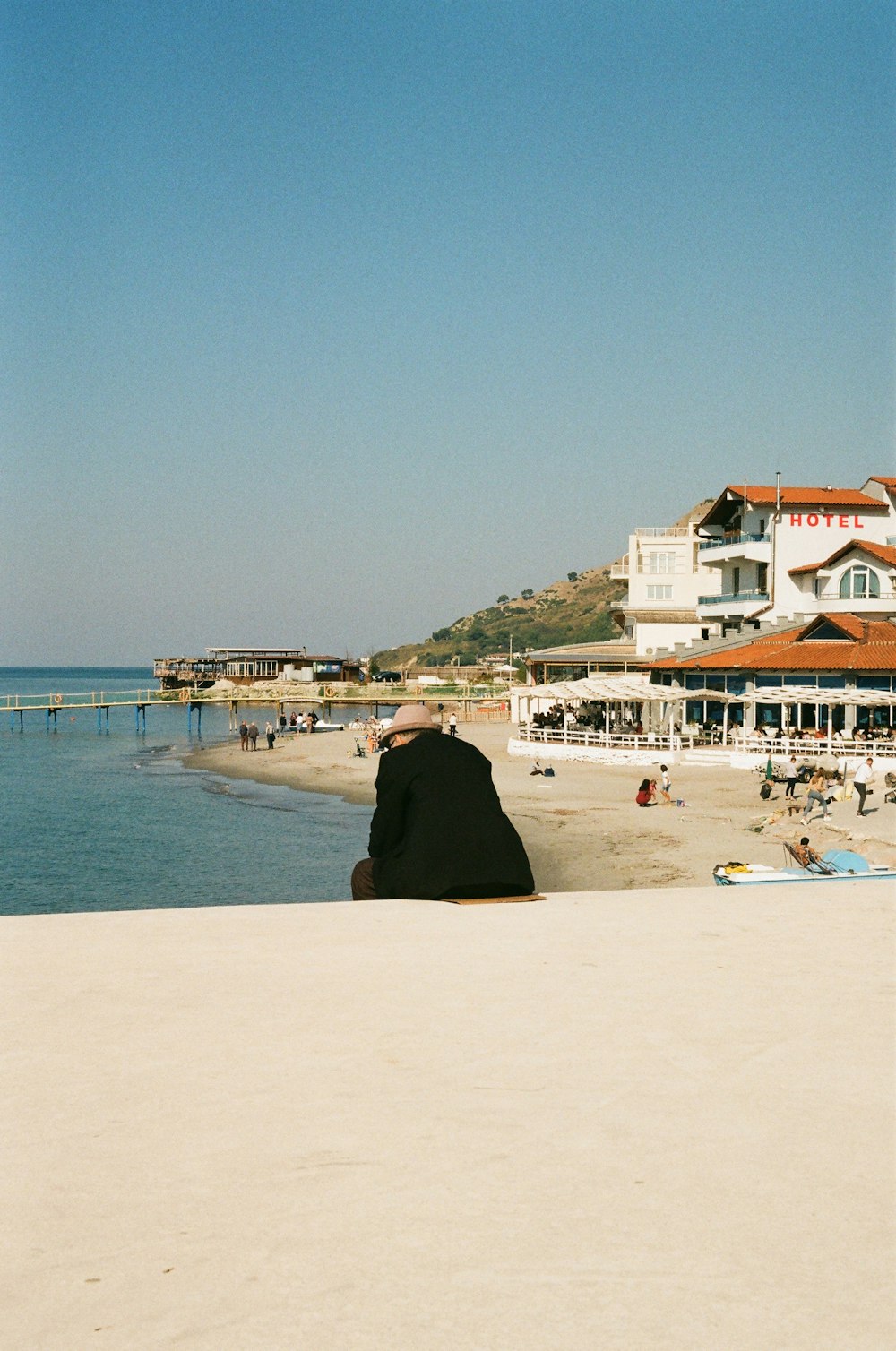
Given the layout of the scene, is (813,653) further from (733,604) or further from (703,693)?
(733,604)

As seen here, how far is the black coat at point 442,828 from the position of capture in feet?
22.2

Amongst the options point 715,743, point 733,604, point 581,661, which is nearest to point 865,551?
point 733,604

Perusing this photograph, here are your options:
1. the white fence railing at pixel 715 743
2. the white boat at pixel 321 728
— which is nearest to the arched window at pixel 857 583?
the white fence railing at pixel 715 743

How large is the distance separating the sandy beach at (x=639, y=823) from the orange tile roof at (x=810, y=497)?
57.8 feet

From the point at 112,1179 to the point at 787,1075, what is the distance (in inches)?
94.6

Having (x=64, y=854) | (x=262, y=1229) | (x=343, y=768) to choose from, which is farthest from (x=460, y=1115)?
(x=343, y=768)

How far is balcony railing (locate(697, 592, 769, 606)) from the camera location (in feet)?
176

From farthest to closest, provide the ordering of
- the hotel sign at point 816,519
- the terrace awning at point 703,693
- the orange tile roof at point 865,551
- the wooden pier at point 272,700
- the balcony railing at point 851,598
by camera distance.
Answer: the wooden pier at point 272,700 → the hotel sign at point 816,519 → the balcony railing at point 851,598 → the orange tile roof at point 865,551 → the terrace awning at point 703,693

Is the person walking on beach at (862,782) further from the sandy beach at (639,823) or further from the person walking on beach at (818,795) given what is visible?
the person walking on beach at (818,795)

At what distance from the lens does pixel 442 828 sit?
6891 mm

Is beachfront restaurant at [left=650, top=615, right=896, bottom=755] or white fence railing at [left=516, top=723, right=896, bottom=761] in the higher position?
beachfront restaurant at [left=650, top=615, right=896, bottom=755]

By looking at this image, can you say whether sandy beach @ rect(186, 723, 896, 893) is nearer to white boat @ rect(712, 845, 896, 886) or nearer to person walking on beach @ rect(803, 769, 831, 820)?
person walking on beach @ rect(803, 769, 831, 820)

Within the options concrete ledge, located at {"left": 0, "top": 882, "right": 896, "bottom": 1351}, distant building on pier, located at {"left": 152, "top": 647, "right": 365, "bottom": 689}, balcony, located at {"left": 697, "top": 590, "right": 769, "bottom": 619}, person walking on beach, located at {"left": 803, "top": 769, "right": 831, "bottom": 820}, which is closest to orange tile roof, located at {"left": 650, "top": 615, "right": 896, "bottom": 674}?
balcony, located at {"left": 697, "top": 590, "right": 769, "bottom": 619}

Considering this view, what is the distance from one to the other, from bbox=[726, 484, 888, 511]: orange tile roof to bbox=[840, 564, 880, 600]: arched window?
18.3 feet
